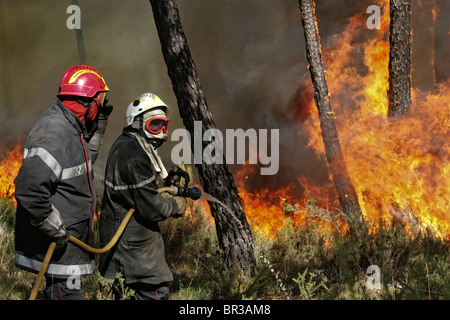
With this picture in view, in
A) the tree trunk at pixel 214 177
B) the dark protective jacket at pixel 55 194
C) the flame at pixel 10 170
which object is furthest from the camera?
the flame at pixel 10 170

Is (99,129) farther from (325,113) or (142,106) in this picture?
(325,113)

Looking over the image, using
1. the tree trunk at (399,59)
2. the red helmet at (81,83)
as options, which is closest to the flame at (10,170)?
the red helmet at (81,83)

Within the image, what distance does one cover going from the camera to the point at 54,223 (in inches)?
134

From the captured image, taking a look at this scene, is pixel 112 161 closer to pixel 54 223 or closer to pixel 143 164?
pixel 143 164

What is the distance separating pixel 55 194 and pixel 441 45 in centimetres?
Answer: 1073

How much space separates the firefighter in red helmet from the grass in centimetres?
70

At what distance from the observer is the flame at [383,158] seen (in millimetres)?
7605

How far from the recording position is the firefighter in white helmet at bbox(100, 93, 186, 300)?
3908 millimetres

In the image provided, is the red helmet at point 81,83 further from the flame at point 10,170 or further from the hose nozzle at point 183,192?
the flame at point 10,170

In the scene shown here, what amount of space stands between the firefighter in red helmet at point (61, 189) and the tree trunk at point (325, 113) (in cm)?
490

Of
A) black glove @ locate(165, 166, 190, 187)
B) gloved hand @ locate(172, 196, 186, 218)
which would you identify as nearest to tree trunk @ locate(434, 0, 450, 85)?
black glove @ locate(165, 166, 190, 187)

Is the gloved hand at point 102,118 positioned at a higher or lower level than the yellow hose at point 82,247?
higher

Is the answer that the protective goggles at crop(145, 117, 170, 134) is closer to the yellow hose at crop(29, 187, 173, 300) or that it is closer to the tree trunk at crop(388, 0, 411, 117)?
the yellow hose at crop(29, 187, 173, 300)

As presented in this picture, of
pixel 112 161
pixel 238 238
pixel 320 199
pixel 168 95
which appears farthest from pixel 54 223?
pixel 168 95
